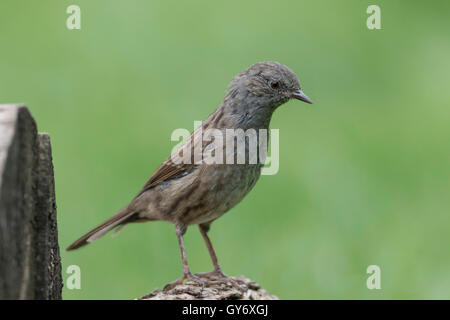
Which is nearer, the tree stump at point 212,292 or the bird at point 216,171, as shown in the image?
the tree stump at point 212,292

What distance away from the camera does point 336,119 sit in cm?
900

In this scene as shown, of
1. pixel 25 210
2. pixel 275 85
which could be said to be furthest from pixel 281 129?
pixel 25 210

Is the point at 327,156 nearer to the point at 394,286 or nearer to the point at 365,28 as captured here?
the point at 394,286

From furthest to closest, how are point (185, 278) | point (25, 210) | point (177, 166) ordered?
point (177, 166), point (185, 278), point (25, 210)

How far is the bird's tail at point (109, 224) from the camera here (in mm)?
5047

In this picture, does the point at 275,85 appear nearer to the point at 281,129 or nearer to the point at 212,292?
the point at 212,292

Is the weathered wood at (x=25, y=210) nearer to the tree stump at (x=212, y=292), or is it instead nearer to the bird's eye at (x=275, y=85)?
the tree stump at (x=212, y=292)

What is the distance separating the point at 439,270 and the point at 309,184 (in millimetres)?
1578

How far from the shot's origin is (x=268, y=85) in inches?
196

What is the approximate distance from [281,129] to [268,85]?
3640 millimetres

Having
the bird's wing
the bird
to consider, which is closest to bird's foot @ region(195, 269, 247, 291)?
the bird

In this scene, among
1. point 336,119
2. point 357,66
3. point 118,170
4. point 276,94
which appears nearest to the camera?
point 276,94

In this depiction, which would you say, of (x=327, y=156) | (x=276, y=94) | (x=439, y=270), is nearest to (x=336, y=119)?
(x=327, y=156)

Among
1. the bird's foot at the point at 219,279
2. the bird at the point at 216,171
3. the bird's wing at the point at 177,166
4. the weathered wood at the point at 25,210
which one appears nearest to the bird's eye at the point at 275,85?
the bird at the point at 216,171
